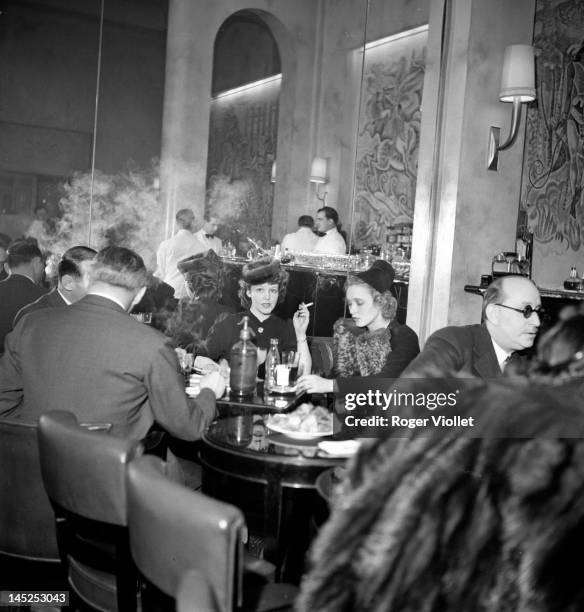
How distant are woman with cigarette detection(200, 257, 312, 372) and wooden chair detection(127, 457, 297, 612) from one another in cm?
222

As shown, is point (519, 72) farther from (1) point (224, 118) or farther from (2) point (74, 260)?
(2) point (74, 260)

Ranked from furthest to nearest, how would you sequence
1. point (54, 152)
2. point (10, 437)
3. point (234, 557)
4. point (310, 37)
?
point (310, 37)
point (54, 152)
point (10, 437)
point (234, 557)

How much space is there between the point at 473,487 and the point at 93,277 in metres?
1.93

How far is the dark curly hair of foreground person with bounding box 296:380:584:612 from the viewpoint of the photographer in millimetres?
807

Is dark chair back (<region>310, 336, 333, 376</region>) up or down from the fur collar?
down

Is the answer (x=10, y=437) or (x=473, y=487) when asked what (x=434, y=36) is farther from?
(x=473, y=487)

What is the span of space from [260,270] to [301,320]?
1.57ft

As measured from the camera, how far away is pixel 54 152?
411cm

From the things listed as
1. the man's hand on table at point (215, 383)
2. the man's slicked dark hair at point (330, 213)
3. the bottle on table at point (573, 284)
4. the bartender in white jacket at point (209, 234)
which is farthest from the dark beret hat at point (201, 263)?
the bottle on table at point (573, 284)

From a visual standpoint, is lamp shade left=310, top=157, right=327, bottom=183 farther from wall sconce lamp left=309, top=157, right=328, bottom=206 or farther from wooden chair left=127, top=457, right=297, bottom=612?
wooden chair left=127, top=457, right=297, bottom=612

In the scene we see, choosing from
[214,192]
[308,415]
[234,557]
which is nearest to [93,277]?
[308,415]

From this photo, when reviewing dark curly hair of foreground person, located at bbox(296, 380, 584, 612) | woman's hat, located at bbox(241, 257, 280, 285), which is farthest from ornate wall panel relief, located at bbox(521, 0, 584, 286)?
dark curly hair of foreground person, located at bbox(296, 380, 584, 612)

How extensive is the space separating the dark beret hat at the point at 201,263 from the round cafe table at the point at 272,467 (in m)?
2.03

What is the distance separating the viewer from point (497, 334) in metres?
2.94
